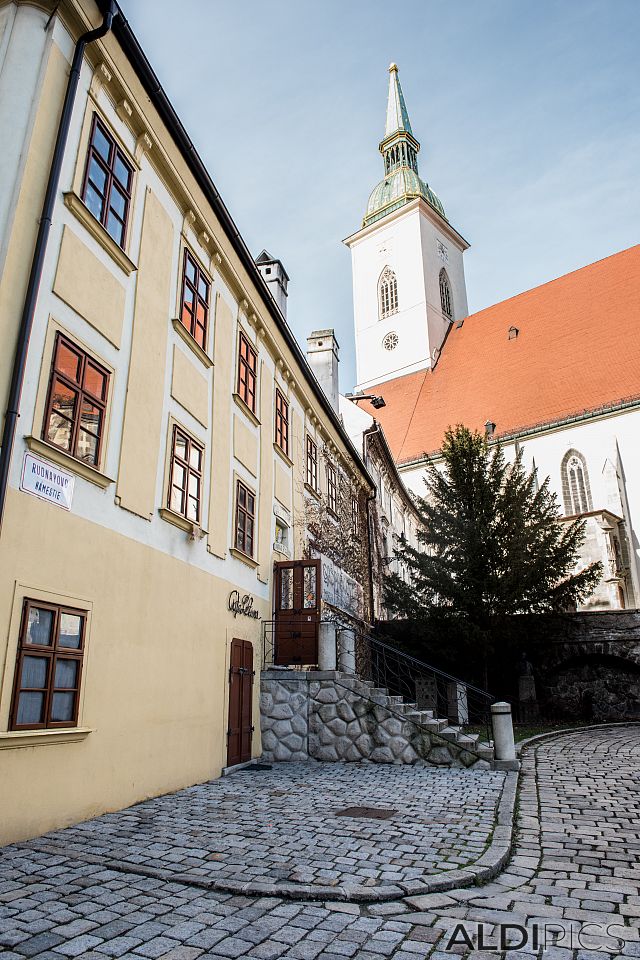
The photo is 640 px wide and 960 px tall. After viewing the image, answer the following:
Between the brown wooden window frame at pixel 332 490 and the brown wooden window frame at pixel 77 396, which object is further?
the brown wooden window frame at pixel 332 490

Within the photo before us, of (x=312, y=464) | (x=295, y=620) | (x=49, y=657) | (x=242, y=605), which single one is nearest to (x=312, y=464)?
(x=312, y=464)

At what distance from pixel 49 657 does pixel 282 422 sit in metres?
8.80

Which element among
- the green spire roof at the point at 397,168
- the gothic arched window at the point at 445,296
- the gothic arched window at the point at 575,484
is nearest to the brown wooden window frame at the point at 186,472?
the gothic arched window at the point at 575,484

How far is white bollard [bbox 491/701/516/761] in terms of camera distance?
10.0 meters

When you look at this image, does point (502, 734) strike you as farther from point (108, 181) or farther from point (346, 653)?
point (108, 181)

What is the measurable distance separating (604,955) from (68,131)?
8.58 meters

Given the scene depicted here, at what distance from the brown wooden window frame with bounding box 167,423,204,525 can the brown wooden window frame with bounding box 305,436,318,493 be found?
5.71 meters

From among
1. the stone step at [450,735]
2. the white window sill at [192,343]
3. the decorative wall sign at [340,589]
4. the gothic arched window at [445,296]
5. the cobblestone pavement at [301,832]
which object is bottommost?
the cobblestone pavement at [301,832]

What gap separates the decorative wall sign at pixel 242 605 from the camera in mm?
10633

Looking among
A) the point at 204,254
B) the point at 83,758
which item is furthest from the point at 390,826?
the point at 204,254

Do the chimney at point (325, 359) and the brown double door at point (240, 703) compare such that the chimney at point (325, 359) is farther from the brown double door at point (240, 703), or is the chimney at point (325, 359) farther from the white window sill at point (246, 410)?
the brown double door at point (240, 703)

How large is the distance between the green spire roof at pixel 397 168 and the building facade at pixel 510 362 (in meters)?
0.16

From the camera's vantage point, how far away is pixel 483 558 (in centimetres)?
1866

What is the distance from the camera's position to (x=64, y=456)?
661 cm
